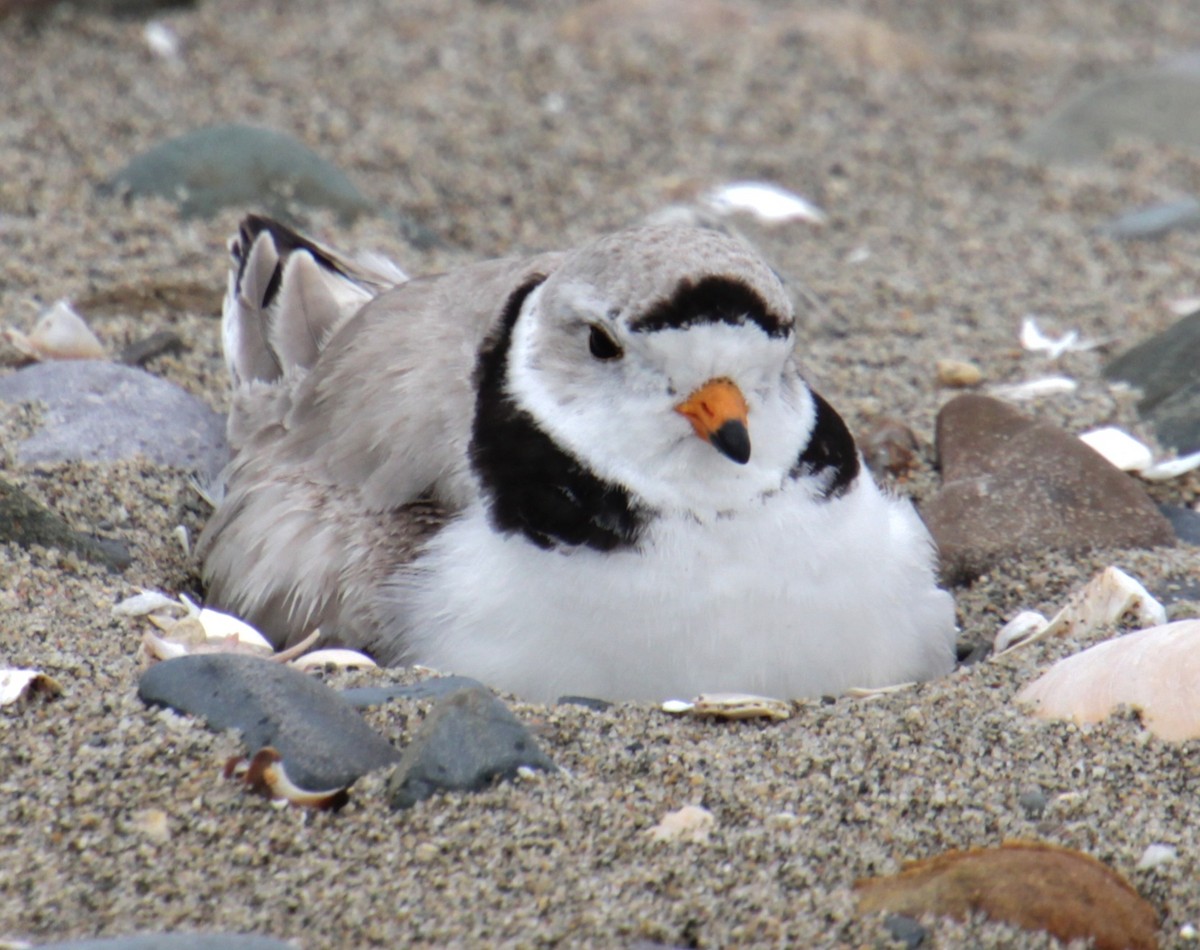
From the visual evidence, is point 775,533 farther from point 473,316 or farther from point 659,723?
point 473,316

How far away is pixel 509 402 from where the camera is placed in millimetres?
3271

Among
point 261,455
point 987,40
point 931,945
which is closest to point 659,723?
point 931,945

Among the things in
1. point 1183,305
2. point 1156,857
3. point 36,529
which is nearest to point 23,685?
point 36,529

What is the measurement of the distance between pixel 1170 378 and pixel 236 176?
285 centimetres

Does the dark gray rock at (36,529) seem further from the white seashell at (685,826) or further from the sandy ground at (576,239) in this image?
the white seashell at (685,826)

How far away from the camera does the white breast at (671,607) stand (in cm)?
313

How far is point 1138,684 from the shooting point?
9.76 feet

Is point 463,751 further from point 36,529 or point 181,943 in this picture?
point 36,529

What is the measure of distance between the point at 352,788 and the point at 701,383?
0.92 metres

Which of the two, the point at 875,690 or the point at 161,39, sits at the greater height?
the point at 161,39

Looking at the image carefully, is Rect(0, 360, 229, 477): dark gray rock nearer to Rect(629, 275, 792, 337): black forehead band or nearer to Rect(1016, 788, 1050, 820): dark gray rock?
Rect(629, 275, 792, 337): black forehead band

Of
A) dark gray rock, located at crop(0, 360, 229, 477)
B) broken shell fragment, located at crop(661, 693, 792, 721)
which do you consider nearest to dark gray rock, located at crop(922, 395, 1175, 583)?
broken shell fragment, located at crop(661, 693, 792, 721)

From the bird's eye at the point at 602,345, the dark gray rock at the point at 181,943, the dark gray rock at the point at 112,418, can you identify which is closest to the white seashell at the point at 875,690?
the bird's eye at the point at 602,345

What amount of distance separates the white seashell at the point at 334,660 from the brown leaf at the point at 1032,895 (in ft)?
3.70
